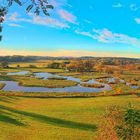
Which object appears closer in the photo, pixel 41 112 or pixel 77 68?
pixel 41 112

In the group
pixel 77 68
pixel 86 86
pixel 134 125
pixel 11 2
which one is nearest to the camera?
pixel 11 2

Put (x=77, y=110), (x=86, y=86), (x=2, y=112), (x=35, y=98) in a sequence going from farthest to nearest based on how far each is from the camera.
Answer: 1. (x=86, y=86)
2. (x=35, y=98)
3. (x=77, y=110)
4. (x=2, y=112)

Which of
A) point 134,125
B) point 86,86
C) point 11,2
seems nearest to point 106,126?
point 134,125

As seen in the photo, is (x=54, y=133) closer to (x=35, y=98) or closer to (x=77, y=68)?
(x=35, y=98)

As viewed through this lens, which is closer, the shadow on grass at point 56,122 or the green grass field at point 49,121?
the green grass field at point 49,121

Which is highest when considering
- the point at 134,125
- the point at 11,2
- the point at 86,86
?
the point at 11,2

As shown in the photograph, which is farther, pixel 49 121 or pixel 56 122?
pixel 49 121

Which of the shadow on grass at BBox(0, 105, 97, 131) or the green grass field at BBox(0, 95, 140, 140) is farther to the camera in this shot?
the shadow on grass at BBox(0, 105, 97, 131)

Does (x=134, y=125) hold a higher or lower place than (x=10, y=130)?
higher
